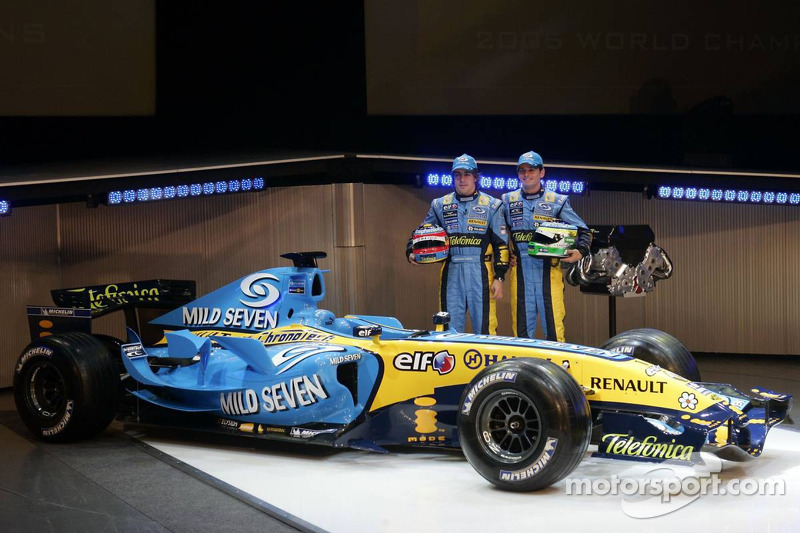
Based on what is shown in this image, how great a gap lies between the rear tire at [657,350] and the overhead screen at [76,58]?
267 inches

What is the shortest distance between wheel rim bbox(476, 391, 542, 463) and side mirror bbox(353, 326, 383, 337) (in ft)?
4.14

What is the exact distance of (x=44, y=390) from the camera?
24.6ft

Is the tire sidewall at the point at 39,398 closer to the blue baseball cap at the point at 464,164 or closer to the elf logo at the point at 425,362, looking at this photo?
the elf logo at the point at 425,362

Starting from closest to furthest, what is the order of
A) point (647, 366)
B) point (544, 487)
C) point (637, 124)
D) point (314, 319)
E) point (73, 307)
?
point (544, 487)
point (647, 366)
point (314, 319)
point (73, 307)
point (637, 124)

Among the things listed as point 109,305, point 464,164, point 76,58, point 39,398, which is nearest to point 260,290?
point 109,305

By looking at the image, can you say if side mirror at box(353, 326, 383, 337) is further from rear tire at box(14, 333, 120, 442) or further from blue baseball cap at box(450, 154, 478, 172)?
blue baseball cap at box(450, 154, 478, 172)

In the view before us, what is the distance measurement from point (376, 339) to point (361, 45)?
21.1ft

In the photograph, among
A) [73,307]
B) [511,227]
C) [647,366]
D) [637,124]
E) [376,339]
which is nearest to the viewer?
[647,366]

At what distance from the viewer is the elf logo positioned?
6.52m

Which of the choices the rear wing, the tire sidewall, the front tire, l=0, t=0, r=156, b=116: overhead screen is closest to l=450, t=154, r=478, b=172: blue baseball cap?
the rear wing

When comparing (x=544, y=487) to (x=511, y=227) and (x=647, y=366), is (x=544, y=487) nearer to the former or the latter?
(x=647, y=366)

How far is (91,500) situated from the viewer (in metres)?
5.80

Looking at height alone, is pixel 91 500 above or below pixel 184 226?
below

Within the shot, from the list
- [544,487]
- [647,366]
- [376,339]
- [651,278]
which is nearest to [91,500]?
[376,339]
